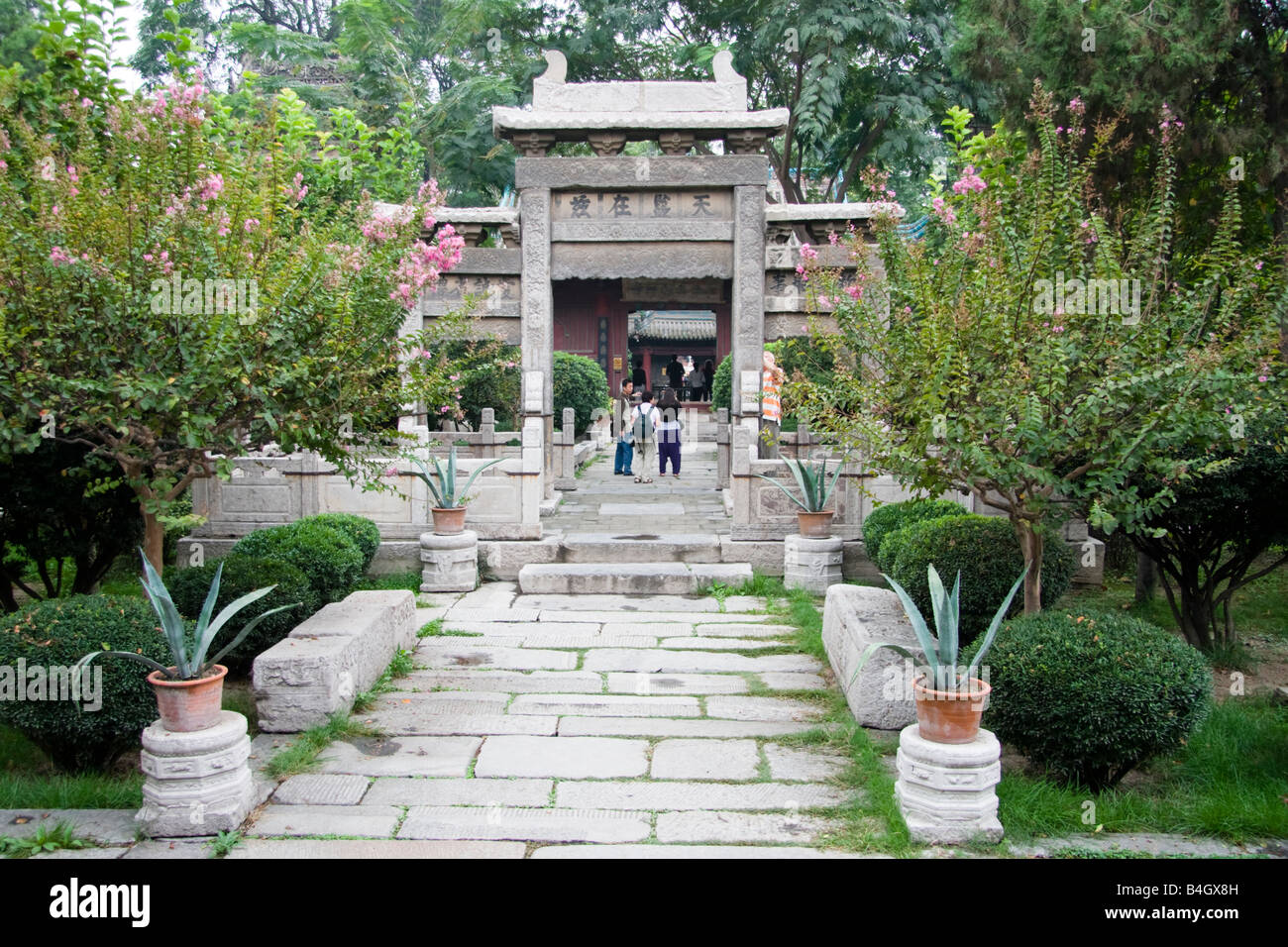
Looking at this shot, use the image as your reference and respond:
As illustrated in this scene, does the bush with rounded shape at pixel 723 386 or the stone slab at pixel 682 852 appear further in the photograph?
the bush with rounded shape at pixel 723 386

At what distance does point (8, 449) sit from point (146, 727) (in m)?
1.77

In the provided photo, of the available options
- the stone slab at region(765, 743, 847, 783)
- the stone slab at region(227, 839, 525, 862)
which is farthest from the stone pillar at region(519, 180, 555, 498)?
the stone slab at region(227, 839, 525, 862)

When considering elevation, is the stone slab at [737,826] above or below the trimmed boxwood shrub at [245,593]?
below

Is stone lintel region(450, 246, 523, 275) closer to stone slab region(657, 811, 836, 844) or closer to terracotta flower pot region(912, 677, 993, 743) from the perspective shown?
stone slab region(657, 811, 836, 844)

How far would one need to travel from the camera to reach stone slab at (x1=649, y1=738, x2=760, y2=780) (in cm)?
494

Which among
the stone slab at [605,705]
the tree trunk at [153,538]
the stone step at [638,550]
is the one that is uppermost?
the tree trunk at [153,538]

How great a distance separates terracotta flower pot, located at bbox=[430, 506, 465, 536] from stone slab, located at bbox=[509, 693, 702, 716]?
10.5 feet

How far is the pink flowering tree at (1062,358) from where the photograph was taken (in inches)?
206

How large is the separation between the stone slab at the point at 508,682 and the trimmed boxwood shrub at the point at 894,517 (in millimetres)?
2663

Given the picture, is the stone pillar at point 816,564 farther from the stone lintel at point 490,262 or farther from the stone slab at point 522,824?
the stone lintel at point 490,262

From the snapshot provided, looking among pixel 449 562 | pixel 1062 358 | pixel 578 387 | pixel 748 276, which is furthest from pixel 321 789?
pixel 578 387

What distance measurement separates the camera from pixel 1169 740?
4578mm

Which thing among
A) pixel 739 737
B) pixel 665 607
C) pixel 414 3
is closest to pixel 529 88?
pixel 414 3

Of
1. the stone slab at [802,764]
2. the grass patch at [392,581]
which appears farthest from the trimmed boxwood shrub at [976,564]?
the grass patch at [392,581]
